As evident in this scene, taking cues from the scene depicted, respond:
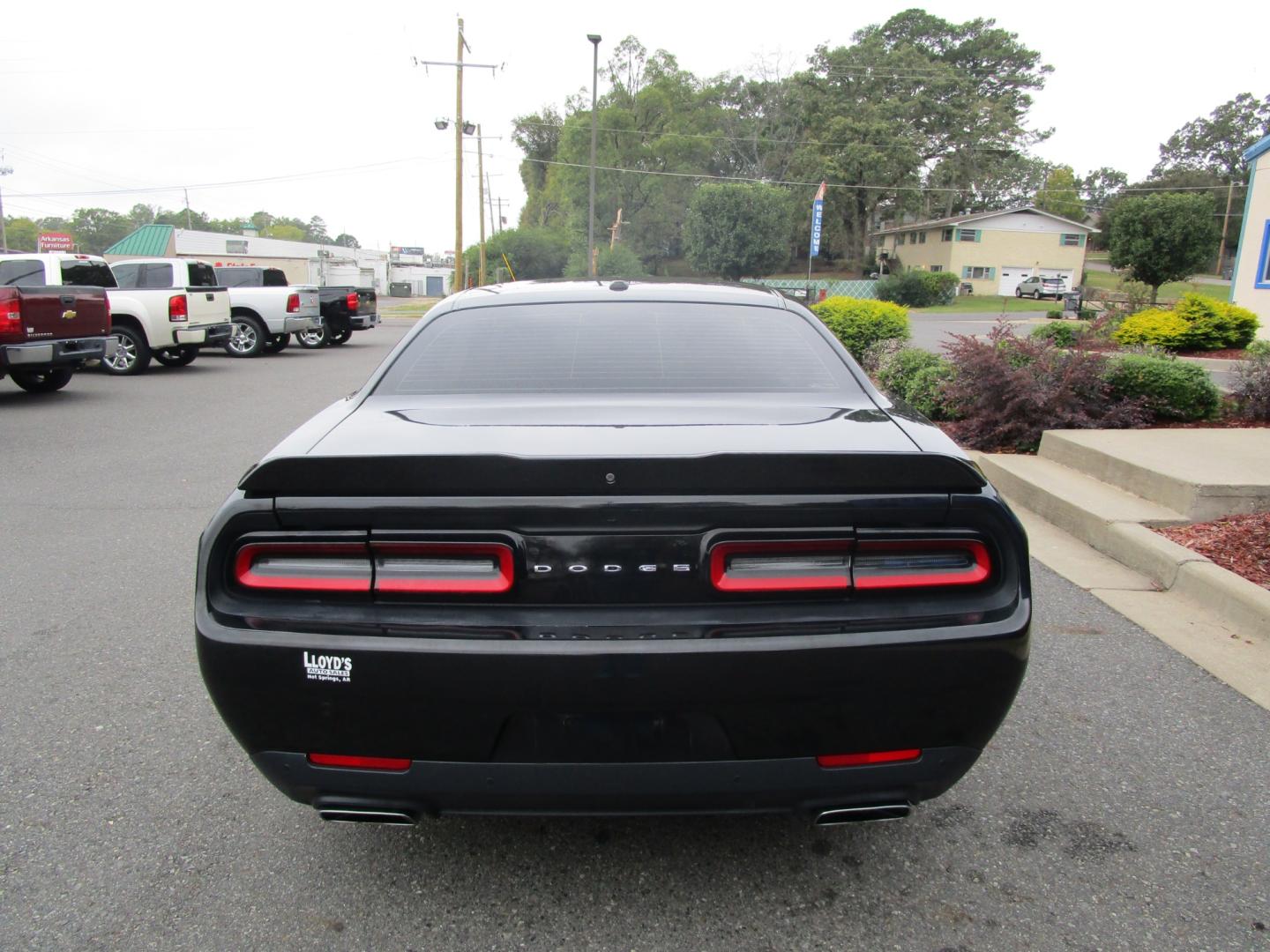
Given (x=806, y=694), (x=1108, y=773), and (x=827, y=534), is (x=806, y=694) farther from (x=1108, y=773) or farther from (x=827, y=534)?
(x=1108, y=773)

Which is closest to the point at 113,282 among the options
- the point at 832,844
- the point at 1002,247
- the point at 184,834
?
the point at 184,834

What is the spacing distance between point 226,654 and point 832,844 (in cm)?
176

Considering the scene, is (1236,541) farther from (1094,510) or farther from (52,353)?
(52,353)

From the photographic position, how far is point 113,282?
14.3m

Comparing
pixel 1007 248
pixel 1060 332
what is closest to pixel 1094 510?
pixel 1060 332

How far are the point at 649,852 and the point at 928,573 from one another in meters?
1.17

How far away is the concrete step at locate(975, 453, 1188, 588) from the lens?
4.87m

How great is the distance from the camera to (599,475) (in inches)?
79.7

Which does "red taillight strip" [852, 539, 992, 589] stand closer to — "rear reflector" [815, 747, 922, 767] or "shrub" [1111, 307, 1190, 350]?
"rear reflector" [815, 747, 922, 767]

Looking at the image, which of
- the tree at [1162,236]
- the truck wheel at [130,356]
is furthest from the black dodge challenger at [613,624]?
the tree at [1162,236]

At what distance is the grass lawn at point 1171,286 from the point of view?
5378 cm

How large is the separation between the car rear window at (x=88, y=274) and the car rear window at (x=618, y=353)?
456 inches

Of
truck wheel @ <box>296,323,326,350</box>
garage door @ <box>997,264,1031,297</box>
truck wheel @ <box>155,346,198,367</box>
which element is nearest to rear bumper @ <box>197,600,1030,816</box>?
truck wheel @ <box>155,346,198,367</box>

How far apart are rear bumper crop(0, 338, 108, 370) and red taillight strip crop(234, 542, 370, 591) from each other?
10865mm
